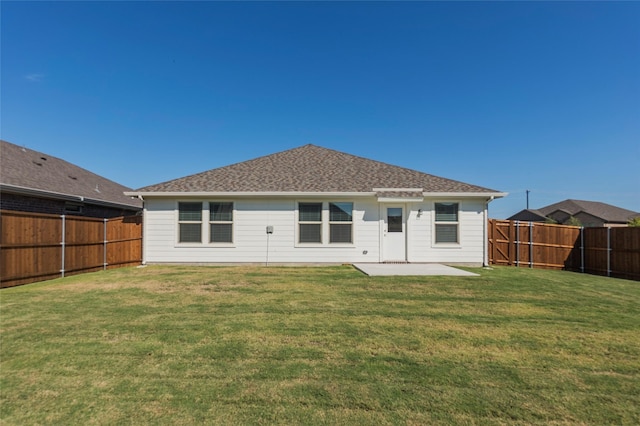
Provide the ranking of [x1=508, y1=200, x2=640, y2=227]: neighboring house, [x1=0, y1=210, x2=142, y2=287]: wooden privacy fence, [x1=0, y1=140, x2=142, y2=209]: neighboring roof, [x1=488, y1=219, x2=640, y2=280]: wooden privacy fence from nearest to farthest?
1. [x1=0, y1=210, x2=142, y2=287]: wooden privacy fence
2. [x1=0, y1=140, x2=142, y2=209]: neighboring roof
3. [x1=488, y1=219, x2=640, y2=280]: wooden privacy fence
4. [x1=508, y1=200, x2=640, y2=227]: neighboring house

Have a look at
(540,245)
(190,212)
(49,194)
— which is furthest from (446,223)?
(49,194)

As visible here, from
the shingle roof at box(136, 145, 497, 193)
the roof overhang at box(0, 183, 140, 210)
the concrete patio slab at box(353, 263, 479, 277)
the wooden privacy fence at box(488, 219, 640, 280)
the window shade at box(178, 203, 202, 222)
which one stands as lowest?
the concrete patio slab at box(353, 263, 479, 277)

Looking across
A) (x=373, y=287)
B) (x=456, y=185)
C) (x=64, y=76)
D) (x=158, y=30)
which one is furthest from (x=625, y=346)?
(x=64, y=76)

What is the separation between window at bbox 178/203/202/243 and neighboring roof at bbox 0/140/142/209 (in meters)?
4.88

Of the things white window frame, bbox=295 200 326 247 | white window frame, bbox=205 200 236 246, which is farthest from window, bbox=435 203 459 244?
white window frame, bbox=205 200 236 246

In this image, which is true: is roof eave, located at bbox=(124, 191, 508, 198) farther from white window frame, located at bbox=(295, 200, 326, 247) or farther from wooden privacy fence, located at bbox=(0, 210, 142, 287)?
wooden privacy fence, located at bbox=(0, 210, 142, 287)

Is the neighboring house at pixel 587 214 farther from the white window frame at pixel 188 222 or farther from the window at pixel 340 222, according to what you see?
the white window frame at pixel 188 222

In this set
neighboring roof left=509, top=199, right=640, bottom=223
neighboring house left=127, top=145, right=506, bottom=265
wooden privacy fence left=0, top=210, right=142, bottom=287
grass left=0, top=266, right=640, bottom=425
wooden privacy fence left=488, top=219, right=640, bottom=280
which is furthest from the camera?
neighboring roof left=509, top=199, right=640, bottom=223

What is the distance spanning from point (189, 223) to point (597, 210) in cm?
4512

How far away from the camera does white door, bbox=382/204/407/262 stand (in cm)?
1147

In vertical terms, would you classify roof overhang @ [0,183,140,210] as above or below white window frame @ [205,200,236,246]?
above

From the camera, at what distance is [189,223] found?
1141 cm

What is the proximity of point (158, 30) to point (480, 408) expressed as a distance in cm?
1543

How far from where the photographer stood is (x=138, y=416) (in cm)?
246
